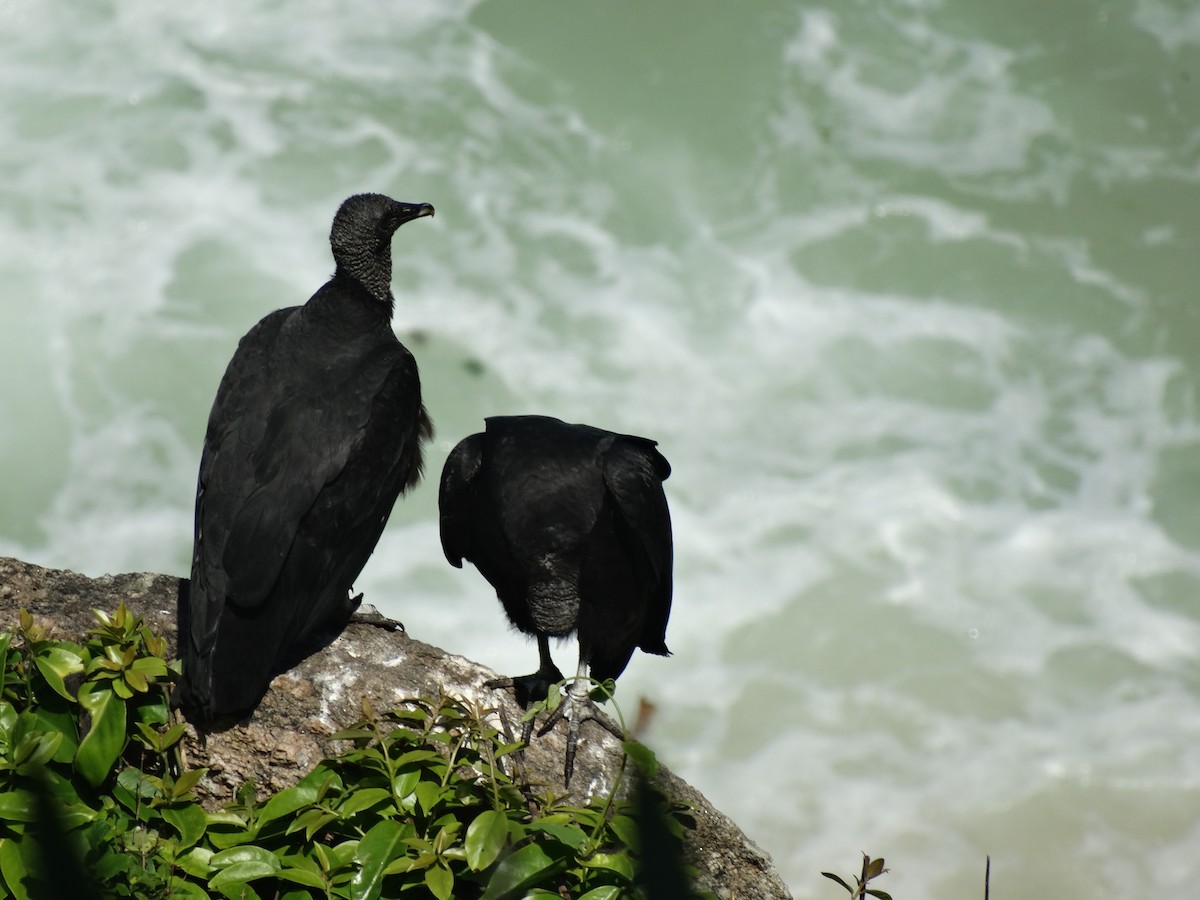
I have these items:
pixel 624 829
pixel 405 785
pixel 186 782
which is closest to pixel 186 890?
pixel 186 782

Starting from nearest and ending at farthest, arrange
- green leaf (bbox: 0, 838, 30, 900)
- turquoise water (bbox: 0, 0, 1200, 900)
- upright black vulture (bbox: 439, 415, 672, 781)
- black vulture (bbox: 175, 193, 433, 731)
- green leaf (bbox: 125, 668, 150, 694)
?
green leaf (bbox: 0, 838, 30, 900)
green leaf (bbox: 125, 668, 150, 694)
black vulture (bbox: 175, 193, 433, 731)
upright black vulture (bbox: 439, 415, 672, 781)
turquoise water (bbox: 0, 0, 1200, 900)

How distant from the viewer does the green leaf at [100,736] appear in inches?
104

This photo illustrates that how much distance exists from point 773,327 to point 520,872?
721cm

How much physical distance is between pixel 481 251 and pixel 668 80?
242 centimetres

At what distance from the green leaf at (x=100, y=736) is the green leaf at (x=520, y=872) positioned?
2.60 feet

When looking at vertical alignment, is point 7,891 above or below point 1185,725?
below

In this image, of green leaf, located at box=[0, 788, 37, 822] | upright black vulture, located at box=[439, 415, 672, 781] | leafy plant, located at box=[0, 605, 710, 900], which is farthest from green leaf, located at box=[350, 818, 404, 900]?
upright black vulture, located at box=[439, 415, 672, 781]

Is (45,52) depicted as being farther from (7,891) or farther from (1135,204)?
(7,891)

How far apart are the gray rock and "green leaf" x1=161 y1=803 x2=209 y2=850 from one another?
231 millimetres

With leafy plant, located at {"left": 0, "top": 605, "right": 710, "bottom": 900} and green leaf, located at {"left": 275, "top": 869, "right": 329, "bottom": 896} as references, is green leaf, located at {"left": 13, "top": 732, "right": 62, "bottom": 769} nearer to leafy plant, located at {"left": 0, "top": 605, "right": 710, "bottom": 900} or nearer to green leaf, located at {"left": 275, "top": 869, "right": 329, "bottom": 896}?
leafy plant, located at {"left": 0, "top": 605, "right": 710, "bottom": 900}

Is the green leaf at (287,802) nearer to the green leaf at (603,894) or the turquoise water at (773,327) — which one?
the green leaf at (603,894)

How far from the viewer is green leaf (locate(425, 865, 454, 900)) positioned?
247cm

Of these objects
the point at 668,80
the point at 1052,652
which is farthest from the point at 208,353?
the point at 1052,652

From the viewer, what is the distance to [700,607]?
8.01 metres
